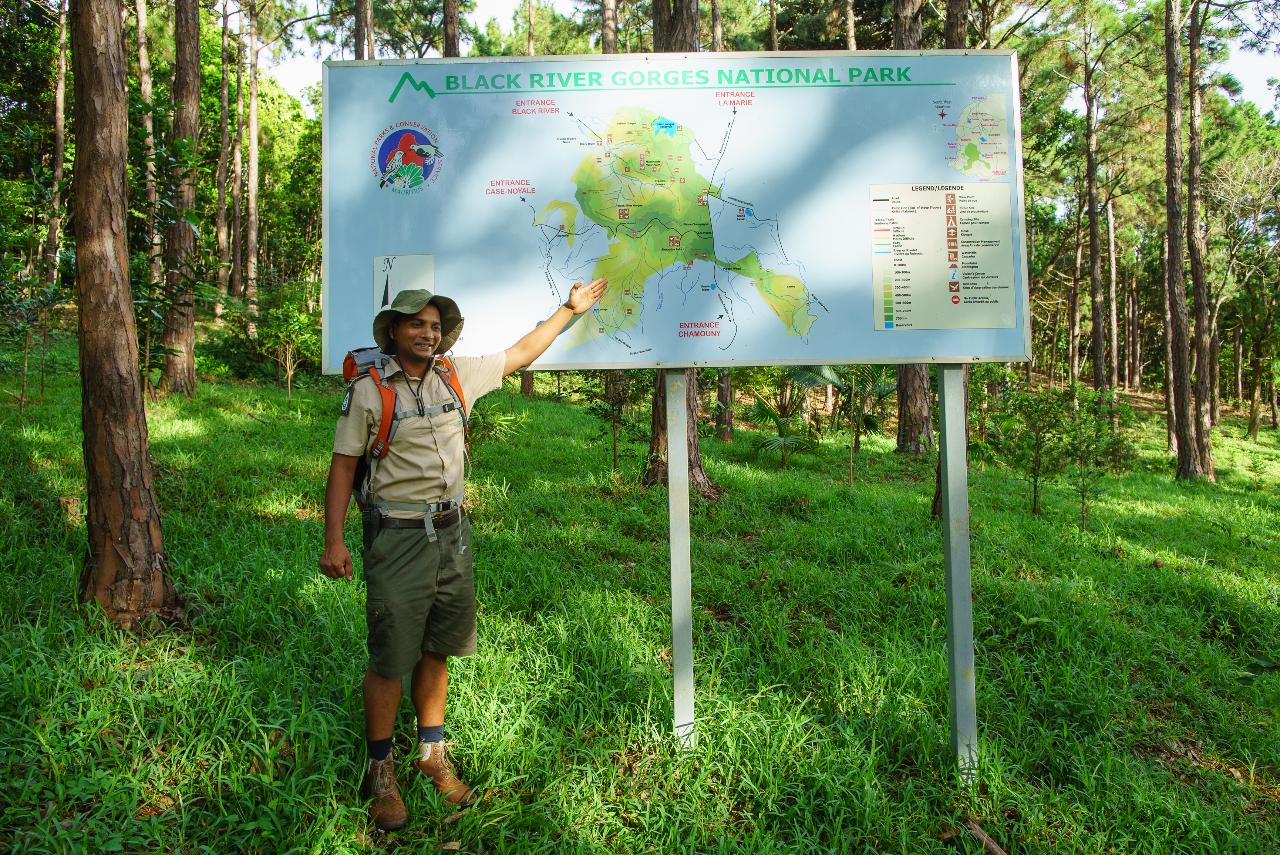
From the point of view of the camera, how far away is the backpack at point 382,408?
2.61m

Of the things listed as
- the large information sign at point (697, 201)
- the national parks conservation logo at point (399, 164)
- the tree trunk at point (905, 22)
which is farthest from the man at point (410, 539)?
the tree trunk at point (905, 22)

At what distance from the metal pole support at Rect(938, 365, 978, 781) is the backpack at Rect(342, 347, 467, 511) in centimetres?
203

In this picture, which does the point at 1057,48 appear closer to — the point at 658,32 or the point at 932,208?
the point at 658,32

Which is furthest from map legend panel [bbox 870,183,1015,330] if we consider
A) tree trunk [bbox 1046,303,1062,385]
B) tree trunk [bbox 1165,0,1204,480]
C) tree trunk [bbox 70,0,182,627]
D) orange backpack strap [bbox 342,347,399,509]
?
tree trunk [bbox 1046,303,1062,385]

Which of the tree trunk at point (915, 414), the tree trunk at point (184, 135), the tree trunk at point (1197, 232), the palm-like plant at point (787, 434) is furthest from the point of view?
the tree trunk at point (1197, 232)

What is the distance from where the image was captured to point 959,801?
9.84 feet

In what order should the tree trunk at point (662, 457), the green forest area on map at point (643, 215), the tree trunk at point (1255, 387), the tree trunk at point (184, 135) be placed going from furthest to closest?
the tree trunk at point (1255, 387), the tree trunk at point (184, 135), the tree trunk at point (662, 457), the green forest area on map at point (643, 215)

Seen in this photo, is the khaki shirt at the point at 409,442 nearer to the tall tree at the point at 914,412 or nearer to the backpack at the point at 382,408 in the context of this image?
the backpack at the point at 382,408

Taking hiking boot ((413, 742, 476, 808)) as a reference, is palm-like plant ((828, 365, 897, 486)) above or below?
above

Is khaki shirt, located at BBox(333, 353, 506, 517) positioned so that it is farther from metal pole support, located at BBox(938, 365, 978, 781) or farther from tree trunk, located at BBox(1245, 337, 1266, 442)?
tree trunk, located at BBox(1245, 337, 1266, 442)

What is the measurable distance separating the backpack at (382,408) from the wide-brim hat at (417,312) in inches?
4.2

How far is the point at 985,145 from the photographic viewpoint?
10.4 feet

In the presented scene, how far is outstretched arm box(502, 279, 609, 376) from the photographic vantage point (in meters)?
2.98

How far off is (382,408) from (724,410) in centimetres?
946
